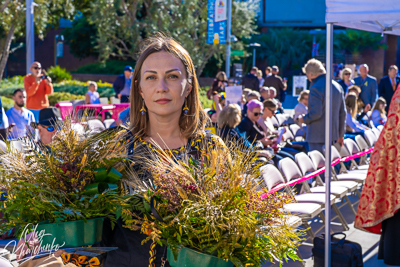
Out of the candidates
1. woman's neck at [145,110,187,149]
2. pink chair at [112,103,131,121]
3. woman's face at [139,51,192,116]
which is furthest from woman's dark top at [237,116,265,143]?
pink chair at [112,103,131,121]

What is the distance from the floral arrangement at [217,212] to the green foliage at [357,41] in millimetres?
35267

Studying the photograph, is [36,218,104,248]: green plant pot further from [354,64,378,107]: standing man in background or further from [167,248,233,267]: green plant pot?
[354,64,378,107]: standing man in background

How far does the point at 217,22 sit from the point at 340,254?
11.3 m

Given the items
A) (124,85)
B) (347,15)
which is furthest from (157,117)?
(124,85)

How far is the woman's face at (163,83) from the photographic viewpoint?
1.77 m

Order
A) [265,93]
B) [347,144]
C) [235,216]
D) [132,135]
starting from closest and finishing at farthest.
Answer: [235,216]
[132,135]
[347,144]
[265,93]

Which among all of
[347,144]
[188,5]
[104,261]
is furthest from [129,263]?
[188,5]

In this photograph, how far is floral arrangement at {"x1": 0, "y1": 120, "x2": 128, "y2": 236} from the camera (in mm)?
Answer: 1371

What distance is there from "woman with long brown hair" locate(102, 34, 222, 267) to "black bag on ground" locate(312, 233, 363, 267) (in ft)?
7.26

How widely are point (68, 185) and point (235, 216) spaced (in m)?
0.53

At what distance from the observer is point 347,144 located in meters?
6.98

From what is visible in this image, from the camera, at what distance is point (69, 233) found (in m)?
1.38

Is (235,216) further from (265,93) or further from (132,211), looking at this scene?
(265,93)

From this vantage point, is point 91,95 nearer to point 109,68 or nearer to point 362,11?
point 362,11
